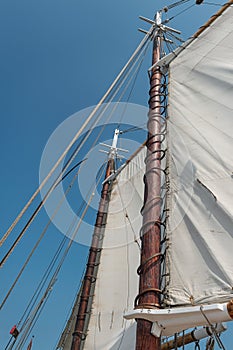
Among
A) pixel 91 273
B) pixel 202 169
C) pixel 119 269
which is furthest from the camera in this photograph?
pixel 91 273

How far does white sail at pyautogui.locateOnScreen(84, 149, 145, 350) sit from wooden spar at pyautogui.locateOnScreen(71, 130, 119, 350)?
0.54 ft

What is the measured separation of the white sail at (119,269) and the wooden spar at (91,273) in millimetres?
163

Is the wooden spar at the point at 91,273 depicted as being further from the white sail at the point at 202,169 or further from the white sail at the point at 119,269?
the white sail at the point at 202,169

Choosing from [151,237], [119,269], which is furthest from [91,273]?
[151,237]

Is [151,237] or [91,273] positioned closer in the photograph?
[151,237]

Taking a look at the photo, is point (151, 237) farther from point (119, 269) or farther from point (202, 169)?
point (119, 269)

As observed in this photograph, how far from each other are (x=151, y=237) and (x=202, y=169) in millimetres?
1175

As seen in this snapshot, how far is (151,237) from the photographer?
140 inches

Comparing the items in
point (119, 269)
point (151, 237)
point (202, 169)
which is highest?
point (119, 269)

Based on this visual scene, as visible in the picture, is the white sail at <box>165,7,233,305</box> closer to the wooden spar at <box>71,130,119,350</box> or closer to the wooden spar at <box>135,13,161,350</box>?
the wooden spar at <box>135,13,161,350</box>

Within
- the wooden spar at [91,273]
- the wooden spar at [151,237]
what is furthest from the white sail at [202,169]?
the wooden spar at [91,273]

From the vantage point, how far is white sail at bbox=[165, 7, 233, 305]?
3205mm

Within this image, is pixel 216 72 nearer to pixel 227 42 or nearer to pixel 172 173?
pixel 227 42

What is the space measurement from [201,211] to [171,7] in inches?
215
